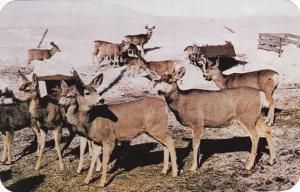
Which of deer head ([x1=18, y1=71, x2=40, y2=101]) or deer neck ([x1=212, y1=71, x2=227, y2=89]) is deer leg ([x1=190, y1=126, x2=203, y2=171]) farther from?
deer head ([x1=18, y1=71, x2=40, y2=101])

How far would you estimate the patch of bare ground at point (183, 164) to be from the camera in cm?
714

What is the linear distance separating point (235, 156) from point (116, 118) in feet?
4.48

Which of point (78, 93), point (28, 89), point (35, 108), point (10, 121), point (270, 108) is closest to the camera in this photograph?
point (78, 93)

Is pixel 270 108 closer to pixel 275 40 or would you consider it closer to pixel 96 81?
pixel 275 40

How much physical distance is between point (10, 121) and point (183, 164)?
72.4 inches

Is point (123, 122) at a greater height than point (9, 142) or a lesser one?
greater

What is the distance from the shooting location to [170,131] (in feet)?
23.4

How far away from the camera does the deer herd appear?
692 cm

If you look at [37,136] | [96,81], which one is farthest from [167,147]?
[37,136]

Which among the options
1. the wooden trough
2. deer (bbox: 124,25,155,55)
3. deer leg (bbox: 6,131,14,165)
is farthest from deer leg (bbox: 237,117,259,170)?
deer leg (bbox: 6,131,14,165)

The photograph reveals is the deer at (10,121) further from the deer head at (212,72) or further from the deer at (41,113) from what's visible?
the deer head at (212,72)

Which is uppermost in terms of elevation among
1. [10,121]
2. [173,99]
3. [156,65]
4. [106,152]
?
[156,65]

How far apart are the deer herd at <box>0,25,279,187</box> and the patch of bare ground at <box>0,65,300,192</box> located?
8cm

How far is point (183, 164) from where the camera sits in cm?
723
